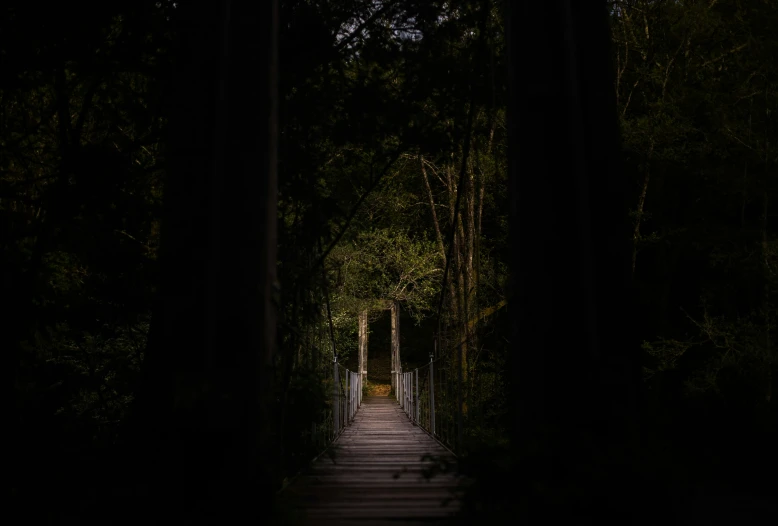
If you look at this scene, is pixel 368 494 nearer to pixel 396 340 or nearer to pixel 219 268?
pixel 219 268

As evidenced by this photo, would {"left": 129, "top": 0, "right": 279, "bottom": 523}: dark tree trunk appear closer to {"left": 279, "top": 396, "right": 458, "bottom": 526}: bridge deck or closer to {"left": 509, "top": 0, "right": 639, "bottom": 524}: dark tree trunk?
→ {"left": 279, "top": 396, "right": 458, "bottom": 526}: bridge deck

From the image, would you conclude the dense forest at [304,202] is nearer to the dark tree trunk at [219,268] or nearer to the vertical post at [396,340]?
the dark tree trunk at [219,268]

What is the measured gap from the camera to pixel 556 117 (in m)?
1.68

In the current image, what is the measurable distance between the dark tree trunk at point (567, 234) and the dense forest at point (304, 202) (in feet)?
0.11

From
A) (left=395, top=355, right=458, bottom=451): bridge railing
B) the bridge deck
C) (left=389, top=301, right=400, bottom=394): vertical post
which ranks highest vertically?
(left=389, top=301, right=400, bottom=394): vertical post

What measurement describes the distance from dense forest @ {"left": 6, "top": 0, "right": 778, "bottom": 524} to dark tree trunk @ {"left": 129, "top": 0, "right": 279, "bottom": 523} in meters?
0.01

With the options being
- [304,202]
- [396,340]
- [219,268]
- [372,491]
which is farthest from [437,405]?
[396,340]

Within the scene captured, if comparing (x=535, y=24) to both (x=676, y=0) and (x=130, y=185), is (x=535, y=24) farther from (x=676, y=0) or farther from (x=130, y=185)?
(x=676, y=0)

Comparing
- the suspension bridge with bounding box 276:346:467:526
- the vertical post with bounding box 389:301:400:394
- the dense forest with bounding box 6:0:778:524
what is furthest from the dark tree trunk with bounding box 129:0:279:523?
the vertical post with bounding box 389:301:400:394

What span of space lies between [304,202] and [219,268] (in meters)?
1.33

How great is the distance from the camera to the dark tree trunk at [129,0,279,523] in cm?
164

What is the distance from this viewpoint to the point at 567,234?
163 cm

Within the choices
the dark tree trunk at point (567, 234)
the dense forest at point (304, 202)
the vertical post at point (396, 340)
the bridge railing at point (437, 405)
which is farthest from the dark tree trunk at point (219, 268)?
the vertical post at point (396, 340)

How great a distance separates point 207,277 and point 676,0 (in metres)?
6.96
